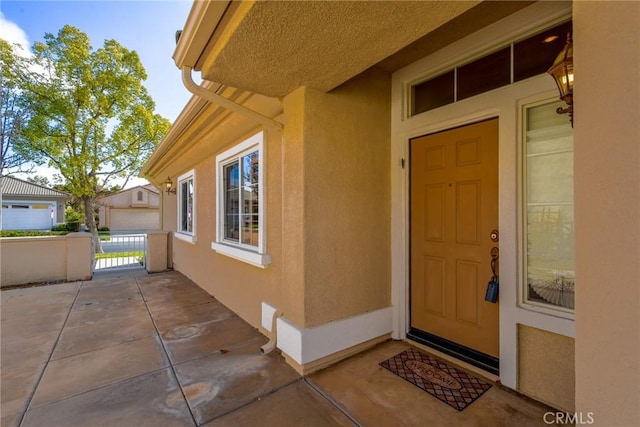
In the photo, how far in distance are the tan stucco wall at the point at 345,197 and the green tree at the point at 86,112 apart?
1321 cm

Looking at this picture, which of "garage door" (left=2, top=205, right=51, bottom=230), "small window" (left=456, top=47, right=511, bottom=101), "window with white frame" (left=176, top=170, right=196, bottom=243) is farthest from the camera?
"garage door" (left=2, top=205, right=51, bottom=230)

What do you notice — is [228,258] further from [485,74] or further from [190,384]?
[485,74]

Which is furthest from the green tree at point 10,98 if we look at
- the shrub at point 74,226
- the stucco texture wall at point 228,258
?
the shrub at point 74,226

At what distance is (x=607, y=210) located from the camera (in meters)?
1.22

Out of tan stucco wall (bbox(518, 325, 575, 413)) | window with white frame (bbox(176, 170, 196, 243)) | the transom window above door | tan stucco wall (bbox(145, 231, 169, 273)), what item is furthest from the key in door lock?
tan stucco wall (bbox(145, 231, 169, 273))

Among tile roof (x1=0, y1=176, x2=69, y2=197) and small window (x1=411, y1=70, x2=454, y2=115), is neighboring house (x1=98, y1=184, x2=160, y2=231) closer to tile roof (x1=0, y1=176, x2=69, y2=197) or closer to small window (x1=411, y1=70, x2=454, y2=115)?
tile roof (x1=0, y1=176, x2=69, y2=197)

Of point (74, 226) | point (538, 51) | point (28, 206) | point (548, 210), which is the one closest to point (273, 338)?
point (548, 210)

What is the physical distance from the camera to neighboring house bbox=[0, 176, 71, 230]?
20.9m

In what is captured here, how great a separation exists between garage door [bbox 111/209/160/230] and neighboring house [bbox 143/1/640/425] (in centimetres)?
2958

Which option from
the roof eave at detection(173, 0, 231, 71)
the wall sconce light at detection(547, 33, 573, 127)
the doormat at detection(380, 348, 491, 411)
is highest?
the roof eave at detection(173, 0, 231, 71)

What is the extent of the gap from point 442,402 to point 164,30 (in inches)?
241

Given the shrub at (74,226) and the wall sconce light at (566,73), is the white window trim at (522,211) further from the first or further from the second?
the shrub at (74,226)

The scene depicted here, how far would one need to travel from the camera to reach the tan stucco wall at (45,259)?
623cm

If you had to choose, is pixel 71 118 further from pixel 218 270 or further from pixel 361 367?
pixel 361 367
